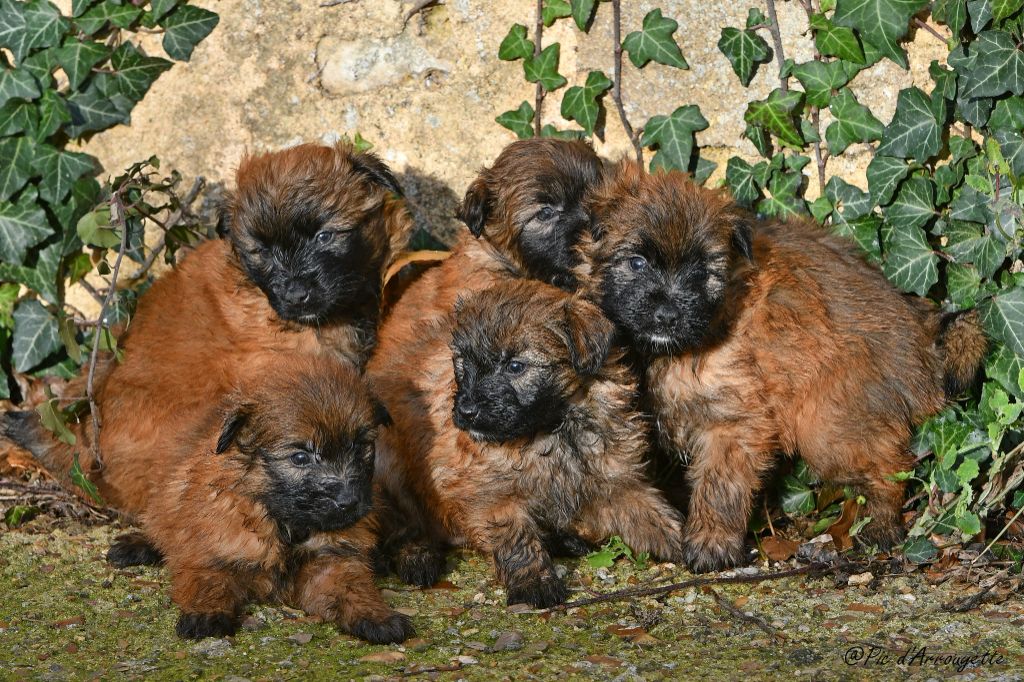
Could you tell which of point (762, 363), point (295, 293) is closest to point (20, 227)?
point (295, 293)

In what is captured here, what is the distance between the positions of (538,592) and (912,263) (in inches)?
98.7

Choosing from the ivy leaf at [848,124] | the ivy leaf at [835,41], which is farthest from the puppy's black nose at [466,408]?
the ivy leaf at [835,41]

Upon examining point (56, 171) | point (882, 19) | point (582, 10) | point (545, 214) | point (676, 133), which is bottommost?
point (545, 214)

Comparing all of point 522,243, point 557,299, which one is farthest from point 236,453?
point 522,243

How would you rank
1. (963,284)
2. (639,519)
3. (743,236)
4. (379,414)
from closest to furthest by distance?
(379,414), (743,236), (639,519), (963,284)

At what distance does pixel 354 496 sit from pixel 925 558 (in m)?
2.40

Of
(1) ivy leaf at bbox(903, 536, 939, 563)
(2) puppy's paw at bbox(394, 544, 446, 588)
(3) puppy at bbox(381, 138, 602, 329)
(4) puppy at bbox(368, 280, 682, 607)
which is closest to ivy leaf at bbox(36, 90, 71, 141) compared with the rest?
(3) puppy at bbox(381, 138, 602, 329)

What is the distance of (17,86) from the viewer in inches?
256

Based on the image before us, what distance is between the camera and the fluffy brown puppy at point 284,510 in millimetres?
4484

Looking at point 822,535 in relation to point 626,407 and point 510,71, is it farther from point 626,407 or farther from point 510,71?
A: point 510,71

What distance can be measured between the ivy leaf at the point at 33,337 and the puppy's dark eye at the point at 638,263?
11.3 ft

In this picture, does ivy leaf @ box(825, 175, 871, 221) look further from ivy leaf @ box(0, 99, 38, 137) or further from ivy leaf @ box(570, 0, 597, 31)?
ivy leaf @ box(0, 99, 38, 137)

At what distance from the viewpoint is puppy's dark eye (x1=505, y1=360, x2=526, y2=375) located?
4801 millimetres

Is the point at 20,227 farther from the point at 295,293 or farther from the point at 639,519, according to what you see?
the point at 639,519
